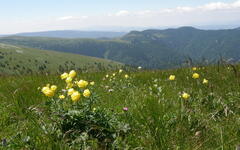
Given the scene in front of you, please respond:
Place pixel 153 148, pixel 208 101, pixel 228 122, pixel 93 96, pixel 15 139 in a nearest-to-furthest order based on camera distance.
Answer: pixel 153 148 < pixel 15 139 < pixel 228 122 < pixel 93 96 < pixel 208 101

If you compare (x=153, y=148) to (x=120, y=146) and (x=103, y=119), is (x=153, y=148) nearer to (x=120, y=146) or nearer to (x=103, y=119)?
(x=120, y=146)

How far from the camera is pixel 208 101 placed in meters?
4.73

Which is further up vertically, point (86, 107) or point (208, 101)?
point (86, 107)

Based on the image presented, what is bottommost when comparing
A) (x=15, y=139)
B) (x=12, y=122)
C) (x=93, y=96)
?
(x=12, y=122)

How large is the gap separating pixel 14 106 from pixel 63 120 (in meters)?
1.91

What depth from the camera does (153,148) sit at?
8.57 ft

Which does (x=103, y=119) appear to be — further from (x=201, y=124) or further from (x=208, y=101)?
(x=208, y=101)

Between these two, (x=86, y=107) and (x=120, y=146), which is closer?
(x=120, y=146)

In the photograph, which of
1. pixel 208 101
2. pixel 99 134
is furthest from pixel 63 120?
pixel 208 101

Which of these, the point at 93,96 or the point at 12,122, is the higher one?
the point at 93,96

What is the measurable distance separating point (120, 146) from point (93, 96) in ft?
3.46

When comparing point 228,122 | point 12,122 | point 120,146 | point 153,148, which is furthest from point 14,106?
point 228,122

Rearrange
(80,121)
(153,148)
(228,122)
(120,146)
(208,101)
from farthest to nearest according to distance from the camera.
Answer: (208,101) < (228,122) < (80,121) < (120,146) < (153,148)

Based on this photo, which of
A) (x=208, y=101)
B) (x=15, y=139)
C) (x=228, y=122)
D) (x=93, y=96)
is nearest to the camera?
(x=15, y=139)
